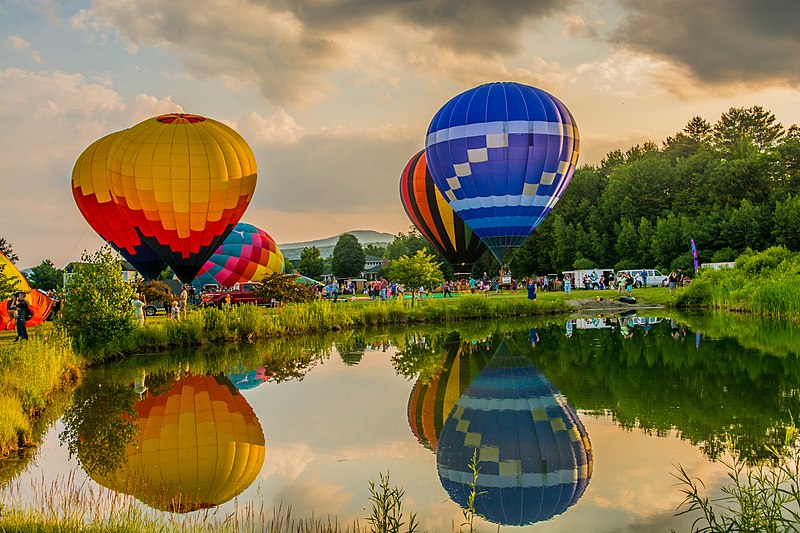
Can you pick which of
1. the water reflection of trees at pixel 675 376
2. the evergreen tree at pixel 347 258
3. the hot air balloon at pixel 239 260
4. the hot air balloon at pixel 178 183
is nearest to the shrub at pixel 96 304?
the water reflection of trees at pixel 675 376

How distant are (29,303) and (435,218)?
19.9 m

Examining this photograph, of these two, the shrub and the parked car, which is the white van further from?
the shrub

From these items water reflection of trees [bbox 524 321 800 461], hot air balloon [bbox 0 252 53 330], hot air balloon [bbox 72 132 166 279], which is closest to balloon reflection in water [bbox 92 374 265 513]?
water reflection of trees [bbox 524 321 800 461]

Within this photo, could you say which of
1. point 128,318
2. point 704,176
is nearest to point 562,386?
point 128,318

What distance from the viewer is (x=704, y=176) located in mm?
53781

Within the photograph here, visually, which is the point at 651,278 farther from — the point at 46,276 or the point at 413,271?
the point at 46,276

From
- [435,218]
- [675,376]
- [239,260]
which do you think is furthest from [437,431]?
[239,260]

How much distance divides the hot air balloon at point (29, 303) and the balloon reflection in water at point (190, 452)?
385 inches

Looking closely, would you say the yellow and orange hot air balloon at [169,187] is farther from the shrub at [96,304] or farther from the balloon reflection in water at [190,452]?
the balloon reflection in water at [190,452]

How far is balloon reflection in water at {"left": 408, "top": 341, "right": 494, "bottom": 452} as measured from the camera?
31.7ft

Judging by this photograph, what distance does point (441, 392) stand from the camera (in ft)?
40.3

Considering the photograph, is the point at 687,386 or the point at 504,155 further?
the point at 504,155

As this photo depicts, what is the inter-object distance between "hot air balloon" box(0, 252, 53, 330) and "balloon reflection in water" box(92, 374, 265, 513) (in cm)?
979

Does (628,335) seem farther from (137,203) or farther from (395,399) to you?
(137,203)
